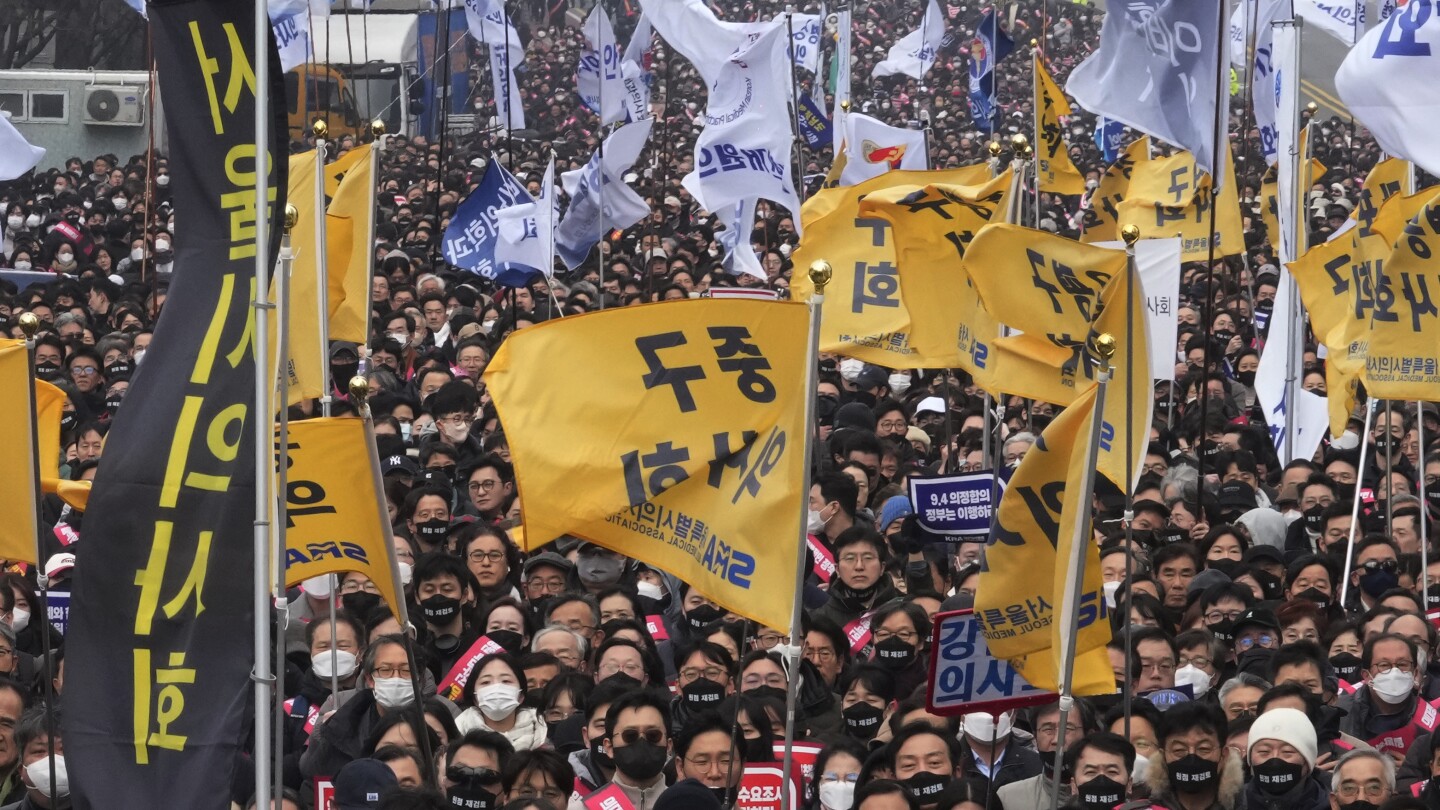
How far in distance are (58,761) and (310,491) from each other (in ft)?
3.94

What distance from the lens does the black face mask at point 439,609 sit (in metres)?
8.91

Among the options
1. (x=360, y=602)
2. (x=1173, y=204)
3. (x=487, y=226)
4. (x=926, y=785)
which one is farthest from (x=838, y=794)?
(x=487, y=226)

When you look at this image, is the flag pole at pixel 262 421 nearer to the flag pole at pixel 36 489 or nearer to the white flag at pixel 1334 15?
the flag pole at pixel 36 489

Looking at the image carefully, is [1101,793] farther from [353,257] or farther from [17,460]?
[353,257]

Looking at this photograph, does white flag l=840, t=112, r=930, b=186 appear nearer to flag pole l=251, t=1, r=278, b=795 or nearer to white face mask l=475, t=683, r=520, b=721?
white face mask l=475, t=683, r=520, b=721

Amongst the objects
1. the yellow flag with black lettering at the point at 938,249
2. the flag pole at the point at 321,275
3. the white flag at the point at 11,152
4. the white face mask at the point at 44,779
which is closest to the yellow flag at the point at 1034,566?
the white face mask at the point at 44,779

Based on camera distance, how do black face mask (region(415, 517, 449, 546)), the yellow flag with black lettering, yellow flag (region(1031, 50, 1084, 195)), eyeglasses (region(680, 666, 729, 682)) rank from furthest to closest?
yellow flag (region(1031, 50, 1084, 195)) → the yellow flag with black lettering → black face mask (region(415, 517, 449, 546)) → eyeglasses (region(680, 666, 729, 682))

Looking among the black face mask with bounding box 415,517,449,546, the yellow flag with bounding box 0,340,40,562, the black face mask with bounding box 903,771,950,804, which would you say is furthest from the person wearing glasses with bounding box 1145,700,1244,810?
the black face mask with bounding box 415,517,449,546

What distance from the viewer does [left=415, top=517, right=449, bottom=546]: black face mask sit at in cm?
1037

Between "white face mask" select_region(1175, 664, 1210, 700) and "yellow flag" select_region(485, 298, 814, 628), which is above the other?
"yellow flag" select_region(485, 298, 814, 628)

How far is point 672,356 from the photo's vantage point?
678 cm

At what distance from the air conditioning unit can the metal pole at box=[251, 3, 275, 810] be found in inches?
1203

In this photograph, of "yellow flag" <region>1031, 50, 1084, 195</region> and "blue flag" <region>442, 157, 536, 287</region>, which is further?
"blue flag" <region>442, 157, 536, 287</region>

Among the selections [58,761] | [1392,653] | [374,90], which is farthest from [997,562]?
[374,90]
